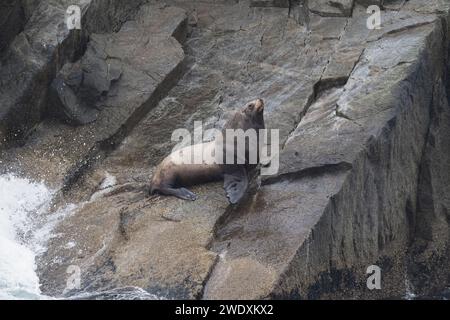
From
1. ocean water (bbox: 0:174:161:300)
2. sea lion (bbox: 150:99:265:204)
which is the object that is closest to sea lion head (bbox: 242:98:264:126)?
sea lion (bbox: 150:99:265:204)

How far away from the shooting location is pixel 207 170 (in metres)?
9.56

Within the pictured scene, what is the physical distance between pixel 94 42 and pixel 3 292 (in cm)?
439

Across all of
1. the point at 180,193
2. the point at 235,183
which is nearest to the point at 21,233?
the point at 180,193

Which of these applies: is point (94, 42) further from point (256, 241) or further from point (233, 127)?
point (256, 241)

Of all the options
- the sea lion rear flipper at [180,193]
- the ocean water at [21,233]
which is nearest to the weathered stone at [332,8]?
the sea lion rear flipper at [180,193]

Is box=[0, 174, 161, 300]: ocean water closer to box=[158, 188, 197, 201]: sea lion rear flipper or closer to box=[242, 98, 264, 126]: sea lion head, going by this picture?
box=[158, 188, 197, 201]: sea lion rear flipper

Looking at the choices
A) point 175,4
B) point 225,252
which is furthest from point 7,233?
point 175,4

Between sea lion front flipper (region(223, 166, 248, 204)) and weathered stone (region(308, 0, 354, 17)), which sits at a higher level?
weathered stone (region(308, 0, 354, 17))

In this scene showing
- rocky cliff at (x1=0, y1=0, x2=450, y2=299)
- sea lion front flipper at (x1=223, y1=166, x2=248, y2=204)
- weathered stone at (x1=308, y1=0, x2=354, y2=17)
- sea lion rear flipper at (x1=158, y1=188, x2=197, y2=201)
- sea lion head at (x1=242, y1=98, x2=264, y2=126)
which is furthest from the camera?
weathered stone at (x1=308, y1=0, x2=354, y2=17)

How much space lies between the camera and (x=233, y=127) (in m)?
9.77

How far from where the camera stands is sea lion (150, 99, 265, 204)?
933cm

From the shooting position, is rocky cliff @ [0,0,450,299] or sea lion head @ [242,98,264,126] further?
sea lion head @ [242,98,264,126]

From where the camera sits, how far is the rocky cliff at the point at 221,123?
836 centimetres
